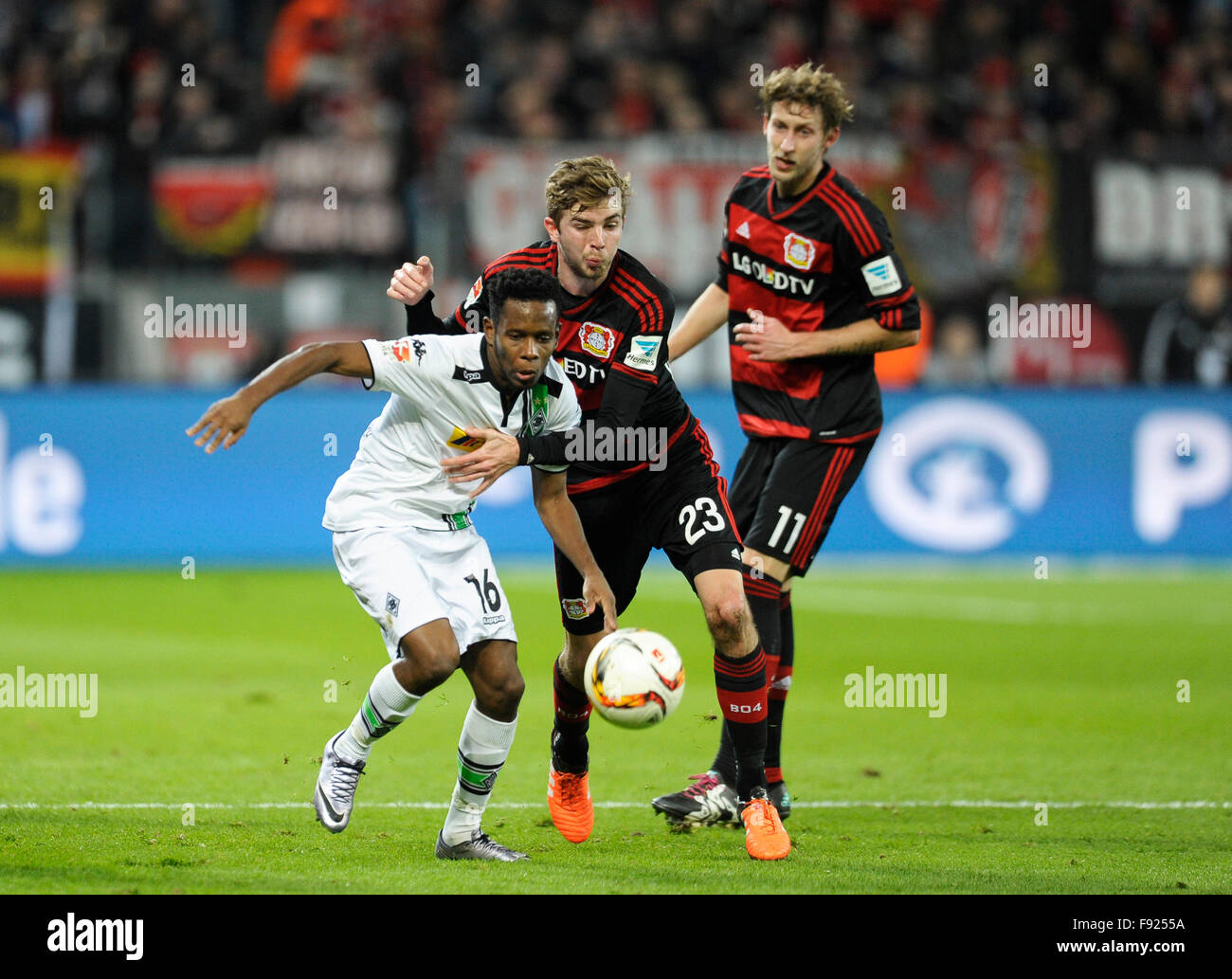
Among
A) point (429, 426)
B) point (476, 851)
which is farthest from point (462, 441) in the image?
point (476, 851)

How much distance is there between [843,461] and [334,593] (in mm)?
7756

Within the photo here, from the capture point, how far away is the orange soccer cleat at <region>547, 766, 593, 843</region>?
593 cm

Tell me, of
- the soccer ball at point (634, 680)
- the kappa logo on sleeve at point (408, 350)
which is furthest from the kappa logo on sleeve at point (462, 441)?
the soccer ball at point (634, 680)

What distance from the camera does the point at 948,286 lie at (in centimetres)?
1716

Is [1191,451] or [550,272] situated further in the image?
[1191,451]

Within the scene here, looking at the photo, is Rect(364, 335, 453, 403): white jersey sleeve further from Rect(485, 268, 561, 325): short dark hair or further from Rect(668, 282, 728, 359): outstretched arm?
Rect(668, 282, 728, 359): outstretched arm

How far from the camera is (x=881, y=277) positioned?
260 inches

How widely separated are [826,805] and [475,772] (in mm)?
1744

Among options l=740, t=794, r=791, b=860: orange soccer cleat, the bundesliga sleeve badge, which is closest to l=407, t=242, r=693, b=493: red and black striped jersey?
the bundesliga sleeve badge

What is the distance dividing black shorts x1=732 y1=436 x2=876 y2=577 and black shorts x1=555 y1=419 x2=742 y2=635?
301 millimetres

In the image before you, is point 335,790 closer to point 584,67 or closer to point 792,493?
point 792,493

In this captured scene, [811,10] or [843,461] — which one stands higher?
[811,10]
